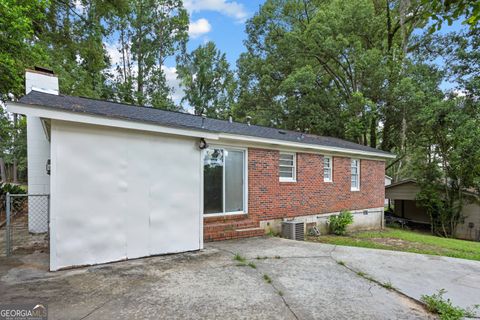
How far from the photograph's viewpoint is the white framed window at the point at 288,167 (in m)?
8.96

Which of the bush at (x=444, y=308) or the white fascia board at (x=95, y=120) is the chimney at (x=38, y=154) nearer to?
the white fascia board at (x=95, y=120)

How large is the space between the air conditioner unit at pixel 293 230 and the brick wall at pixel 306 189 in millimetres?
429

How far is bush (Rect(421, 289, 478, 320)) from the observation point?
10.8 feet

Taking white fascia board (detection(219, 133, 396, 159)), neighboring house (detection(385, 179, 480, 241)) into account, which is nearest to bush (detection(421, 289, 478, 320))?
white fascia board (detection(219, 133, 396, 159))

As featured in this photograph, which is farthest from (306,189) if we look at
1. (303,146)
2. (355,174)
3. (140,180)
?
(140,180)

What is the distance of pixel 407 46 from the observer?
18.9 metres

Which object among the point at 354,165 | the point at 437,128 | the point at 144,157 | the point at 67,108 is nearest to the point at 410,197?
the point at 437,128

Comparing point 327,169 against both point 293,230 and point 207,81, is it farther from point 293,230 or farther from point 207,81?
point 207,81

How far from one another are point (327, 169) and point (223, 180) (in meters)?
4.83

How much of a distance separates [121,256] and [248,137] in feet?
14.3

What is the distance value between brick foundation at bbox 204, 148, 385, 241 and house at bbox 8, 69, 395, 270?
0.12 feet

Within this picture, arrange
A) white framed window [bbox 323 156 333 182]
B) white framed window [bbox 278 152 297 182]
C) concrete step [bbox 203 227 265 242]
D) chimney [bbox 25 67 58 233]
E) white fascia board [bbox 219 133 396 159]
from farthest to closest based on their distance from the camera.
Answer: white framed window [bbox 323 156 333 182]
white framed window [bbox 278 152 297 182]
white fascia board [bbox 219 133 396 159]
chimney [bbox 25 67 58 233]
concrete step [bbox 203 227 265 242]

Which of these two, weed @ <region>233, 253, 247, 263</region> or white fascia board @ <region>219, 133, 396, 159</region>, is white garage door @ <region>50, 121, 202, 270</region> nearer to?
weed @ <region>233, 253, 247, 263</region>

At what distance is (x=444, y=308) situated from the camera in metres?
3.43
